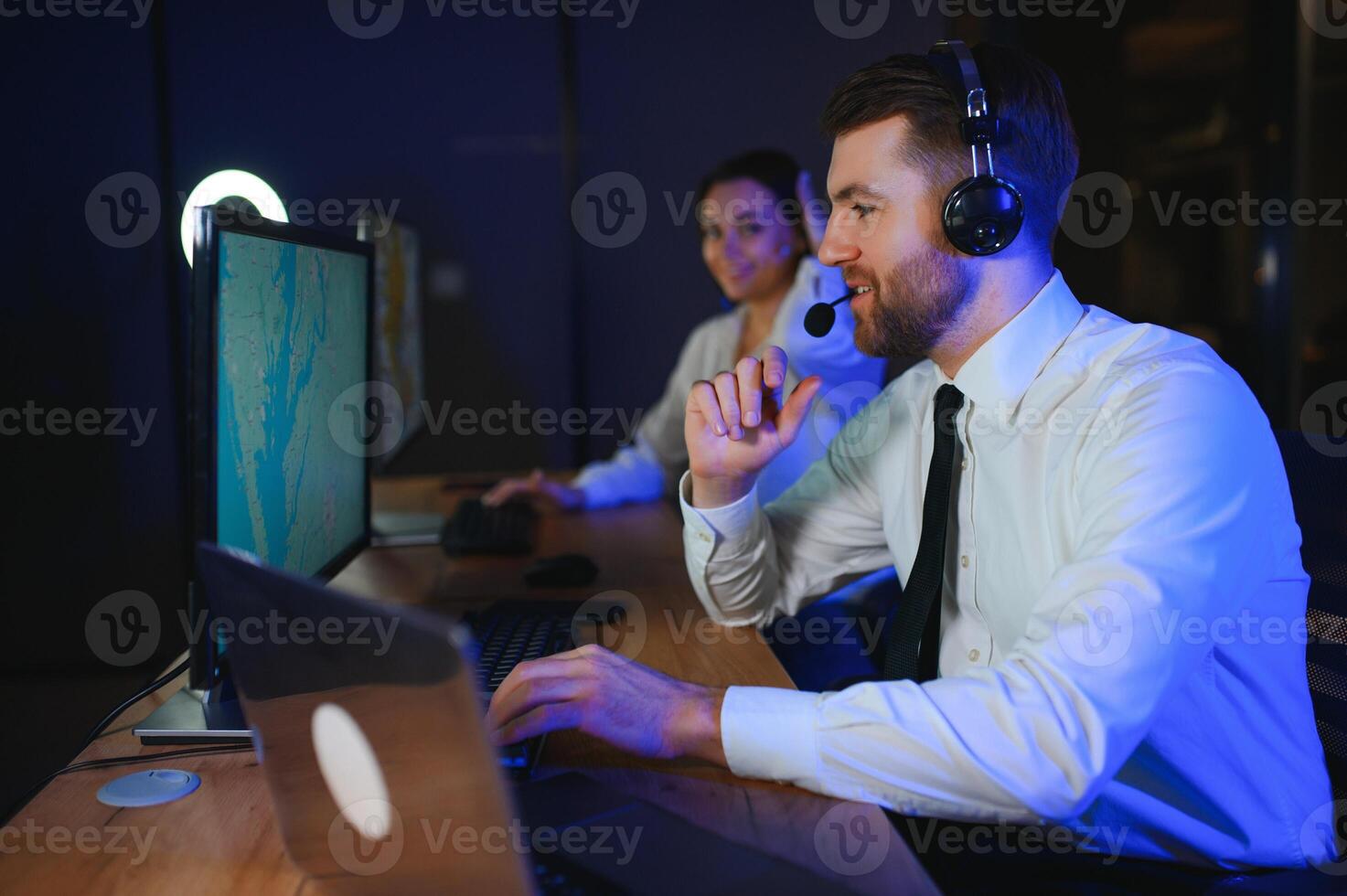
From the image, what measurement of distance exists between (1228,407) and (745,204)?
167 centimetres

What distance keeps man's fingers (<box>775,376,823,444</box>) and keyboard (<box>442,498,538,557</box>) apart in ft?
2.32

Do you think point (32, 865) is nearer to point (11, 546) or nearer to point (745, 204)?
point (745, 204)

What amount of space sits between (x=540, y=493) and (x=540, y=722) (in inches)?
58.1

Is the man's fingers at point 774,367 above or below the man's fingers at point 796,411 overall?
above

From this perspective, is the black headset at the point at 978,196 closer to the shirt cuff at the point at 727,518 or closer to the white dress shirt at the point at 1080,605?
the white dress shirt at the point at 1080,605

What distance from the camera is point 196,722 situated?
3.02 feet

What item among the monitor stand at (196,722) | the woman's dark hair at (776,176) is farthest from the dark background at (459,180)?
the monitor stand at (196,722)

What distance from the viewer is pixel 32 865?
2.27 feet

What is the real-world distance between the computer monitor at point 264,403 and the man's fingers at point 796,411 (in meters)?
0.54

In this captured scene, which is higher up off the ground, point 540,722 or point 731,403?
point 731,403

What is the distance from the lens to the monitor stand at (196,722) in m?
0.89
